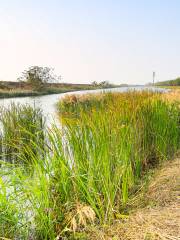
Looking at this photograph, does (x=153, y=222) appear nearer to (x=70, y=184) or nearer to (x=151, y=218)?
(x=151, y=218)

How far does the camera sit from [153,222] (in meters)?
1.92

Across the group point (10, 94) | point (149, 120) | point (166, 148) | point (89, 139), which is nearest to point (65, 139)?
point (89, 139)

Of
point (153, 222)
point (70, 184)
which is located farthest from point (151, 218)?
point (70, 184)

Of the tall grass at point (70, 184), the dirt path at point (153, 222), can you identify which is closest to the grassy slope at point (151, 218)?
→ the dirt path at point (153, 222)

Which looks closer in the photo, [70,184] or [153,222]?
[153,222]

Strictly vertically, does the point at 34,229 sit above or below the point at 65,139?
below

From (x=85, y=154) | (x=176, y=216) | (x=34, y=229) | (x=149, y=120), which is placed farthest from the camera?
(x=149, y=120)

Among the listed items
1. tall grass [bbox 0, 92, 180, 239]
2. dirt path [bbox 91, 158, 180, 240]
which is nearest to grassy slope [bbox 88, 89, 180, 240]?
dirt path [bbox 91, 158, 180, 240]

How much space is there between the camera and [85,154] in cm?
257

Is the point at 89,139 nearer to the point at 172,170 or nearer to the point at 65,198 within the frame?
the point at 65,198

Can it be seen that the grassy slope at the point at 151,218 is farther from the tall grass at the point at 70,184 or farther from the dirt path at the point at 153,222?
the tall grass at the point at 70,184

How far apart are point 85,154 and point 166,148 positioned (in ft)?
6.93

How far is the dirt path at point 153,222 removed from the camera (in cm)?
180

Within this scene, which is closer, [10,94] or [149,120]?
[149,120]
